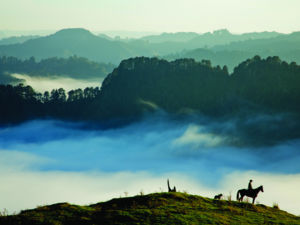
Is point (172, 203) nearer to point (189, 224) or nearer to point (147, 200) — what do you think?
point (147, 200)

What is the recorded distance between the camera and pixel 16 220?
96.6ft

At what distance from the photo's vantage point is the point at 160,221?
30.5 meters

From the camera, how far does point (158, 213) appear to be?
32312 millimetres

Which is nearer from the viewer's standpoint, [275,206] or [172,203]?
[172,203]

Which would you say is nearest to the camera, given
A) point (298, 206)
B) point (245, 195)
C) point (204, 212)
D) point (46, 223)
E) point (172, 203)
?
point (46, 223)

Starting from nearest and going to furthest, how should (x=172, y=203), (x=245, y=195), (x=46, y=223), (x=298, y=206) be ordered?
(x=46, y=223), (x=172, y=203), (x=245, y=195), (x=298, y=206)

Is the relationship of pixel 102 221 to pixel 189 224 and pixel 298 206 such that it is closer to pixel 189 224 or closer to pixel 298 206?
pixel 189 224

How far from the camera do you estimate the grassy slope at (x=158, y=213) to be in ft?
99.0

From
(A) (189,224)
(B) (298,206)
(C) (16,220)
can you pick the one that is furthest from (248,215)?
(B) (298,206)

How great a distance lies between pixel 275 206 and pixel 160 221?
61.2 ft

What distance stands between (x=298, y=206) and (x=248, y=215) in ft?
589

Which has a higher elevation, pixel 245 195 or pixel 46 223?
pixel 245 195

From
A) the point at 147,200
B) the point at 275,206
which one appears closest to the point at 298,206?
the point at 275,206

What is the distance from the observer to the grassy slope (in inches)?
1188
